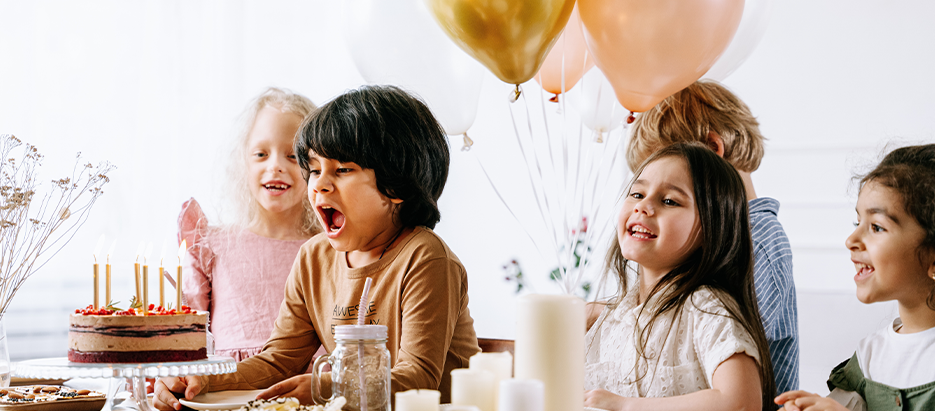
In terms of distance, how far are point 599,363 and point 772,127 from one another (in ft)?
6.66

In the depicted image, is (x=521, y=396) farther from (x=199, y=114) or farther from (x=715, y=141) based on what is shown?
(x=199, y=114)

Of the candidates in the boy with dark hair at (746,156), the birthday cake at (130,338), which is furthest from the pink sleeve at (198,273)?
the boy with dark hair at (746,156)

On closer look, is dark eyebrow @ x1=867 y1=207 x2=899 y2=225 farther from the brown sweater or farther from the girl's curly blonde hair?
the girl's curly blonde hair

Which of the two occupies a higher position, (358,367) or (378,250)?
(378,250)

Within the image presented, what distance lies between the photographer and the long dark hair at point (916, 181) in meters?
1.28

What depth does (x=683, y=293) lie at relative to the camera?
1.23 metres

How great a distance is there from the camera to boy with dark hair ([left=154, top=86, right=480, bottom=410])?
47.8 inches

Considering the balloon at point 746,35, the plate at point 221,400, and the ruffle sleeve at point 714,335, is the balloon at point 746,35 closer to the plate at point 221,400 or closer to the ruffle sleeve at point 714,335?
the ruffle sleeve at point 714,335

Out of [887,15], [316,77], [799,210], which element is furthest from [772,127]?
[316,77]

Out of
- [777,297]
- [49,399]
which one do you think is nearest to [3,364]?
[49,399]

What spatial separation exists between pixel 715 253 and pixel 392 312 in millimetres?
560

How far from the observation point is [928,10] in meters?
2.73

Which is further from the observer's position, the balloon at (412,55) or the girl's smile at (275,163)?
the girl's smile at (275,163)

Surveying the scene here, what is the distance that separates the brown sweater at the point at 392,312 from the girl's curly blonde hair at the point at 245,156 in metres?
0.48
